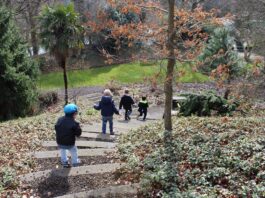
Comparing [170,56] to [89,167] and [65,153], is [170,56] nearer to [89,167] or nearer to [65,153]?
[89,167]

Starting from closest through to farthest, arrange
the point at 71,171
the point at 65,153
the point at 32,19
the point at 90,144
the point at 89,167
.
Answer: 1. the point at 71,171
2. the point at 89,167
3. the point at 65,153
4. the point at 90,144
5. the point at 32,19

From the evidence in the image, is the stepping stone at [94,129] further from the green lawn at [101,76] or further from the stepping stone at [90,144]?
the green lawn at [101,76]

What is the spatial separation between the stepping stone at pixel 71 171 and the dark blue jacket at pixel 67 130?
563mm

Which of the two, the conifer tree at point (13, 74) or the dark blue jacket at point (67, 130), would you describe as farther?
the conifer tree at point (13, 74)

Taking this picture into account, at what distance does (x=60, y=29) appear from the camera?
22344mm

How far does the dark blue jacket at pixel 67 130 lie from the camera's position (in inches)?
309

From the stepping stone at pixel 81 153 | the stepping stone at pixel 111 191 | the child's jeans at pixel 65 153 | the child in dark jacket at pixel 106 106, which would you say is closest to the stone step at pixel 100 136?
the child in dark jacket at pixel 106 106

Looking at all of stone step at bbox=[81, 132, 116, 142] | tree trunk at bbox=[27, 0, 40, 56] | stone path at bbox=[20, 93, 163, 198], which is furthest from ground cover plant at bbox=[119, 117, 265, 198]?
tree trunk at bbox=[27, 0, 40, 56]

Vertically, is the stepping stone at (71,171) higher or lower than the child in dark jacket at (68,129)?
lower

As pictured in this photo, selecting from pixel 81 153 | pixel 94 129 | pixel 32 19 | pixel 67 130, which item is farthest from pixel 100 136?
pixel 32 19

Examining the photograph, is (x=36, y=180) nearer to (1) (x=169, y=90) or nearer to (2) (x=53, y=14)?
(1) (x=169, y=90)

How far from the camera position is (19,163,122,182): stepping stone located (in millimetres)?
7735

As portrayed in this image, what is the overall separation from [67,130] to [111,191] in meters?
1.75

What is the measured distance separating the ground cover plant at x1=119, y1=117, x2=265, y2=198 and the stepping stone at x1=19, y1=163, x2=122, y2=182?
0.50 meters
